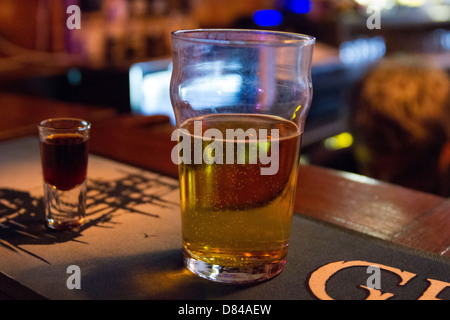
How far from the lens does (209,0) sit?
494cm

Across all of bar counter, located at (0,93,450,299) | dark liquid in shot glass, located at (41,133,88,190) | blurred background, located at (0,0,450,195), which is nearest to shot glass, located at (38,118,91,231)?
dark liquid in shot glass, located at (41,133,88,190)

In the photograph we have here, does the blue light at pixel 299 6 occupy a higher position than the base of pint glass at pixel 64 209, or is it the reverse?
the blue light at pixel 299 6

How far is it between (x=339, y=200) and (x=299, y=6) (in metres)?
4.82

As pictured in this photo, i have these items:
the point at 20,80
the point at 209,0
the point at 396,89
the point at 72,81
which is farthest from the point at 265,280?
the point at 209,0

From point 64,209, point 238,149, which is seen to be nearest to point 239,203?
point 238,149

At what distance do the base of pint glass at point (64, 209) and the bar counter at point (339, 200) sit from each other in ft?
0.54

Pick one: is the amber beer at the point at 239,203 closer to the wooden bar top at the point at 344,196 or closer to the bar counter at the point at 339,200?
the bar counter at the point at 339,200

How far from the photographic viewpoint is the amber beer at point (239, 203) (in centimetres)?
64

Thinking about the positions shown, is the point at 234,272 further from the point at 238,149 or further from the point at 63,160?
the point at 63,160

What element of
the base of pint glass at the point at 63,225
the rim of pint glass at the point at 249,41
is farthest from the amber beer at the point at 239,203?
the base of pint glass at the point at 63,225

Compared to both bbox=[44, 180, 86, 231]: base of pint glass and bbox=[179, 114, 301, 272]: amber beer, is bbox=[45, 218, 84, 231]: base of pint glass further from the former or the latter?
bbox=[179, 114, 301, 272]: amber beer

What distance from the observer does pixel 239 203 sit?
25.1 inches

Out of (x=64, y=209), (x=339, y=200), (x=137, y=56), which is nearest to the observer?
(x=64, y=209)
